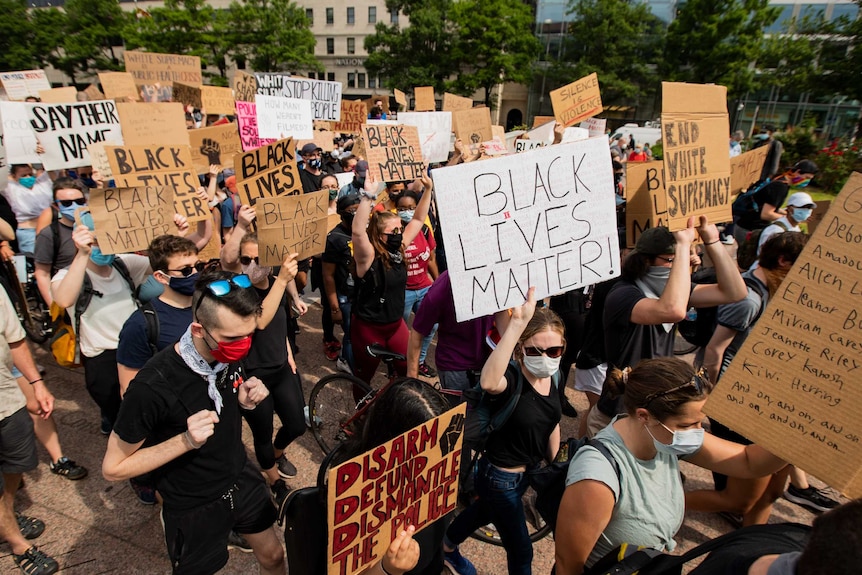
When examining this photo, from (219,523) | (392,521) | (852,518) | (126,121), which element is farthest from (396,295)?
(852,518)

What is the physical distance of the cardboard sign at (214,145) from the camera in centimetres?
654

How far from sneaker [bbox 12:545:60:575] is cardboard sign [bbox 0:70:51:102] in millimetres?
11730

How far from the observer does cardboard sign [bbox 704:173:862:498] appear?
143 centimetres

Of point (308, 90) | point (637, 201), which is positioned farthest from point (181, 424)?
point (308, 90)

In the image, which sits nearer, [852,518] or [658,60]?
[852,518]

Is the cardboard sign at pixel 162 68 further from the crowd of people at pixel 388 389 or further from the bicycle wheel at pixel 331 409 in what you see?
the bicycle wheel at pixel 331 409

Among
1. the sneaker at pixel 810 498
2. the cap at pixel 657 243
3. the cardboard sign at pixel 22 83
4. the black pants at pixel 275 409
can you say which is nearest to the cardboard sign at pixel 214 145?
the black pants at pixel 275 409

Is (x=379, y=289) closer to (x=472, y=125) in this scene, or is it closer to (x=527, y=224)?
(x=527, y=224)

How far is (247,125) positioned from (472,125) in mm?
3677

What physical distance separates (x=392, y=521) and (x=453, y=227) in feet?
4.40

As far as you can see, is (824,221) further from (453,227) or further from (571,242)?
(453,227)

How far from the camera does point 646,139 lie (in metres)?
24.1

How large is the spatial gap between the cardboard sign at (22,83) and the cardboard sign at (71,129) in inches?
292

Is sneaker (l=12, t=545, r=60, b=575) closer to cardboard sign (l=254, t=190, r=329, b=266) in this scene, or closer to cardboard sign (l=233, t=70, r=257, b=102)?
cardboard sign (l=254, t=190, r=329, b=266)
